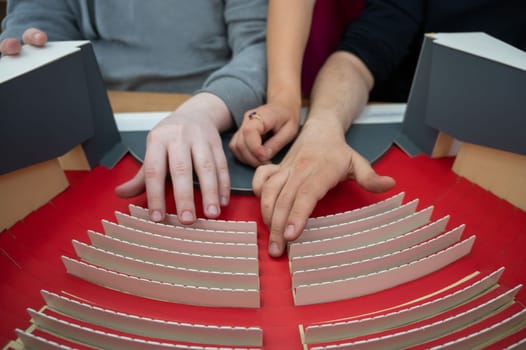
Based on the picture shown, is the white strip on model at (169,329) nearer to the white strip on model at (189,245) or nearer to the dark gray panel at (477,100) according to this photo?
the white strip on model at (189,245)

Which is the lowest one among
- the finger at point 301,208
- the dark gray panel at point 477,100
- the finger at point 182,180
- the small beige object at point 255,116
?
the finger at point 301,208

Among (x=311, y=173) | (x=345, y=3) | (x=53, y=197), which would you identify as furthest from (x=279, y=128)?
(x=345, y=3)

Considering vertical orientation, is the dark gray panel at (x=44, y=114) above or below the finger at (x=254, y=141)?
above

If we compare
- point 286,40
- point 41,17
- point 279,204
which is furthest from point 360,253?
point 41,17

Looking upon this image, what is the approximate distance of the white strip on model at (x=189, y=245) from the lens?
1.44 feet

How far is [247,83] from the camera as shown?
738 millimetres

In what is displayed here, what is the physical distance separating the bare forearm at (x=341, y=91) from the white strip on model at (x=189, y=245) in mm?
290

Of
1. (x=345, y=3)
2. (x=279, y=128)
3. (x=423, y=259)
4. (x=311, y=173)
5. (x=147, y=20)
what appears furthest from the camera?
(x=345, y=3)

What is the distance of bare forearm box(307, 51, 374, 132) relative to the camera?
677 millimetres

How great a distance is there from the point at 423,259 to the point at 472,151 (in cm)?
25

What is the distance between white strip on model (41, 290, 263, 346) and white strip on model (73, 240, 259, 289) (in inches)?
2.3

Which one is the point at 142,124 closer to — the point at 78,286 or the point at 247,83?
the point at 247,83

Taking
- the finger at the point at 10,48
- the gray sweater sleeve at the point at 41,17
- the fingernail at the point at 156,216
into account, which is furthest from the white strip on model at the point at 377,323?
the gray sweater sleeve at the point at 41,17

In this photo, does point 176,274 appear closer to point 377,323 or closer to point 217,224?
point 217,224
